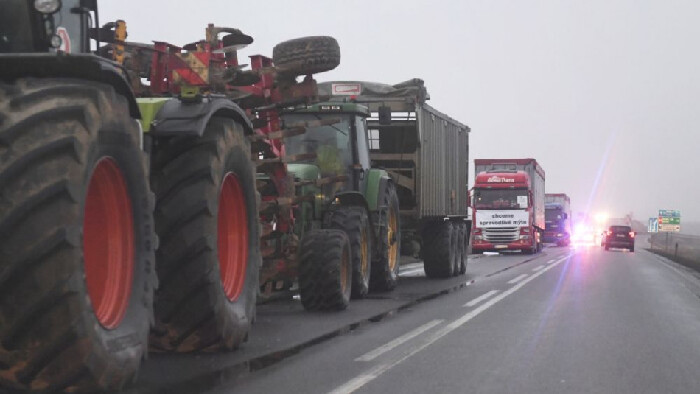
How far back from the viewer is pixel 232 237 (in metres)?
8.72

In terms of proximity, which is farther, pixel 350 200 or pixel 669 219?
pixel 669 219

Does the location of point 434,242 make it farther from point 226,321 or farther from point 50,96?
point 50,96

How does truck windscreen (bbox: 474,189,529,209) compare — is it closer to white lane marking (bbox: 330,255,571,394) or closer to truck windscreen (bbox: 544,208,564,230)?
truck windscreen (bbox: 544,208,564,230)

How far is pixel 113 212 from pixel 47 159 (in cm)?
111

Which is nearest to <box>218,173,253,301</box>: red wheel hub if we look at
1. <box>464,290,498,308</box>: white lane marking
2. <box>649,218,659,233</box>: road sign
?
<box>464,290,498,308</box>: white lane marking

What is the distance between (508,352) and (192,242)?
340cm

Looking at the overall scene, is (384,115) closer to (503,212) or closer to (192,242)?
(192,242)

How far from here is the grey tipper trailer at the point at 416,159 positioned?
743 inches

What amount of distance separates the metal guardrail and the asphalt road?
2026 cm

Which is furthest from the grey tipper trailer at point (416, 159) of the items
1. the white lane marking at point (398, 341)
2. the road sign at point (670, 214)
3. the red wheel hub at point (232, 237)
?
the road sign at point (670, 214)

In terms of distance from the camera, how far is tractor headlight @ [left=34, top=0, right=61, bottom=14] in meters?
5.82

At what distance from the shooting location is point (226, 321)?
7.96 meters

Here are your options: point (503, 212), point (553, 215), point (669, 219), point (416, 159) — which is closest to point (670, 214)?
point (669, 219)

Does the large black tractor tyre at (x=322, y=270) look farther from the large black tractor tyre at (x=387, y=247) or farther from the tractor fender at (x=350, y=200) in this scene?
the large black tractor tyre at (x=387, y=247)
